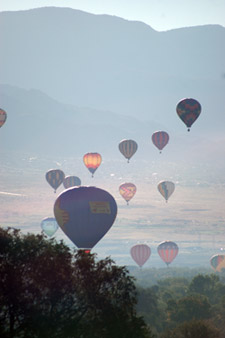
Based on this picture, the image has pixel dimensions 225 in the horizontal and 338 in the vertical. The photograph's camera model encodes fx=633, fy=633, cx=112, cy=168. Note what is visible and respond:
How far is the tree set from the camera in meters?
40.3

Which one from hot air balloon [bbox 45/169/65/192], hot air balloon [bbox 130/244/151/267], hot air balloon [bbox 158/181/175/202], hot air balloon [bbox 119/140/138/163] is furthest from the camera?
hot air balloon [bbox 130/244/151/267]

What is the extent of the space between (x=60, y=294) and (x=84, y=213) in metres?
29.7

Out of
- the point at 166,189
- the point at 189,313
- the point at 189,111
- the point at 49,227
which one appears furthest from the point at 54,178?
the point at 189,313

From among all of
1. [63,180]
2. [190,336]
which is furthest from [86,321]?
[63,180]

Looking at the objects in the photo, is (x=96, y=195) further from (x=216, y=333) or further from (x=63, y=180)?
(x=63, y=180)

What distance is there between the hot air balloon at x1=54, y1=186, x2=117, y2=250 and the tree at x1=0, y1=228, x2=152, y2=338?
2767cm

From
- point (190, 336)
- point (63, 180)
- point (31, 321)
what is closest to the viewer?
point (31, 321)

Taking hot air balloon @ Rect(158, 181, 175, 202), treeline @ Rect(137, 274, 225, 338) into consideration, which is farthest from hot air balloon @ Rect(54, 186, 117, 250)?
hot air balloon @ Rect(158, 181, 175, 202)

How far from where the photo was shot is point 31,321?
130 feet

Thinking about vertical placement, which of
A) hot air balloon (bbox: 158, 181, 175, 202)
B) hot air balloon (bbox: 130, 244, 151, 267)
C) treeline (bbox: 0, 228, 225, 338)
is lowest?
treeline (bbox: 0, 228, 225, 338)

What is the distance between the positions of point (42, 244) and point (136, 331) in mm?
8696

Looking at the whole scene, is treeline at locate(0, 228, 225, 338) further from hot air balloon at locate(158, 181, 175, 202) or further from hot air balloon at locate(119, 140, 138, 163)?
hot air balloon at locate(158, 181, 175, 202)

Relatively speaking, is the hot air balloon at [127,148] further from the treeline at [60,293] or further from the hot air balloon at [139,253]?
the treeline at [60,293]

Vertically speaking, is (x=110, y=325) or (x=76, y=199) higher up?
(x=76, y=199)
